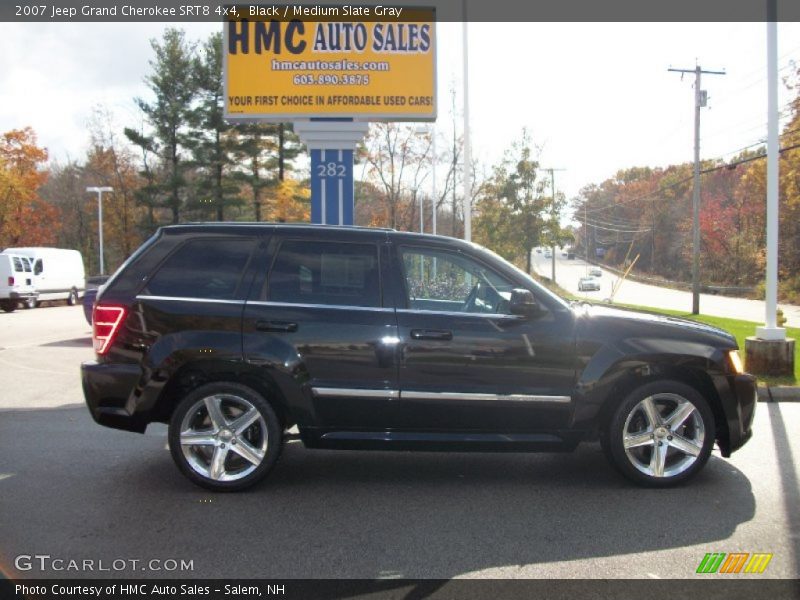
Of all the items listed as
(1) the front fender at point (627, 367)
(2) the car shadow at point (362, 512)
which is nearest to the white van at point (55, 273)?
(2) the car shadow at point (362, 512)

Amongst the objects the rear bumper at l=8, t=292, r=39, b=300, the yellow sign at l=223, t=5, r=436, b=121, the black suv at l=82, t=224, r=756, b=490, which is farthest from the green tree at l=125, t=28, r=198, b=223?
the black suv at l=82, t=224, r=756, b=490

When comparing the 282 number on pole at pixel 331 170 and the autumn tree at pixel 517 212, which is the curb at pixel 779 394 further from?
the autumn tree at pixel 517 212

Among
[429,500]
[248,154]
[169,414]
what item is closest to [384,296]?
[429,500]

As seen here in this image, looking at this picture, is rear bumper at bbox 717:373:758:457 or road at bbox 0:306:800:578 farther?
rear bumper at bbox 717:373:758:457

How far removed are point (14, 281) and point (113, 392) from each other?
26051 millimetres

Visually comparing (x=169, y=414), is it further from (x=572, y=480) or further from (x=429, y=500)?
(x=572, y=480)

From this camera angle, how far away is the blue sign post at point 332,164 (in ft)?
41.3

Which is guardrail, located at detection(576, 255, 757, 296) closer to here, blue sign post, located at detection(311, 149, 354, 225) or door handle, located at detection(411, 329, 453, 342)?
blue sign post, located at detection(311, 149, 354, 225)

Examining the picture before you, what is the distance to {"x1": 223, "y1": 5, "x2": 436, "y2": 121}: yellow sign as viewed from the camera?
12469 mm

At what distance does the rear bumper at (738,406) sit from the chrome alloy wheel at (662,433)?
0.23 metres

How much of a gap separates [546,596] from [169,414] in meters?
2.94

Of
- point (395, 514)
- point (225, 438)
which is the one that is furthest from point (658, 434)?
point (225, 438)

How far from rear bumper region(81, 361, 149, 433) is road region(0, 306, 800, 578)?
0.52 m

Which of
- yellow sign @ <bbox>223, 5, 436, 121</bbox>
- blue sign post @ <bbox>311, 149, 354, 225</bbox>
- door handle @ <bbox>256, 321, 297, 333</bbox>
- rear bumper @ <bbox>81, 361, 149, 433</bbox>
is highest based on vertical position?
yellow sign @ <bbox>223, 5, 436, 121</bbox>
